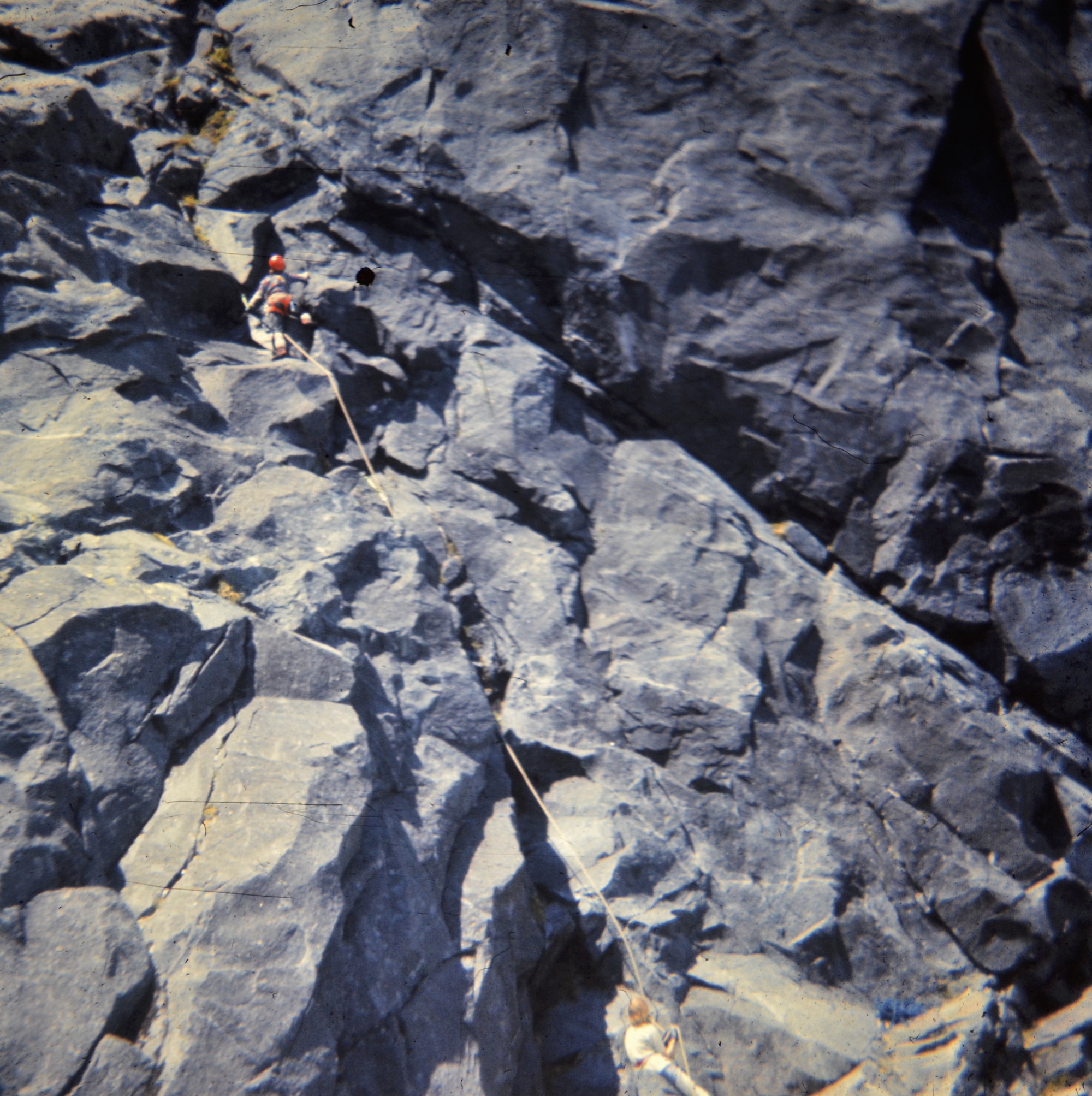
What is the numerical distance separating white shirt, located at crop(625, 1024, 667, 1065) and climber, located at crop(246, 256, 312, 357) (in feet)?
24.5

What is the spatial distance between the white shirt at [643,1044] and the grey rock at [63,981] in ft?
11.8

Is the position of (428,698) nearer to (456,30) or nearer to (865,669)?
(865,669)

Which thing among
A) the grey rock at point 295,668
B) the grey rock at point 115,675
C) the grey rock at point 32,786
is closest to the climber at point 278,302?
the grey rock at point 115,675

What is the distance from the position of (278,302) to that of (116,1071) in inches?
285

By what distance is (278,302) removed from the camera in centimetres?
809

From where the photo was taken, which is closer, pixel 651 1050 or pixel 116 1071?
pixel 116 1071

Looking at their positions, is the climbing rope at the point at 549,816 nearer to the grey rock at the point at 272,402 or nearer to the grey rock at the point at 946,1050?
the grey rock at the point at 272,402

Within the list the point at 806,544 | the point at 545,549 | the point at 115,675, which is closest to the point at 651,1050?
the point at 545,549

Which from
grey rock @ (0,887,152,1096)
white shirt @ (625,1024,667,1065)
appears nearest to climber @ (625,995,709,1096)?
white shirt @ (625,1024,667,1065)

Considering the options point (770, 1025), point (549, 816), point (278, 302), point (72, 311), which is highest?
point (72, 311)

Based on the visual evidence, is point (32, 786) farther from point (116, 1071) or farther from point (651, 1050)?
point (651, 1050)

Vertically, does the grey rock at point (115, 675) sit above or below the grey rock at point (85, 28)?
below

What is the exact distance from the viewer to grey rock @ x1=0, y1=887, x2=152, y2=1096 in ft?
10.5

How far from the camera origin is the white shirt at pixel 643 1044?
533 centimetres
